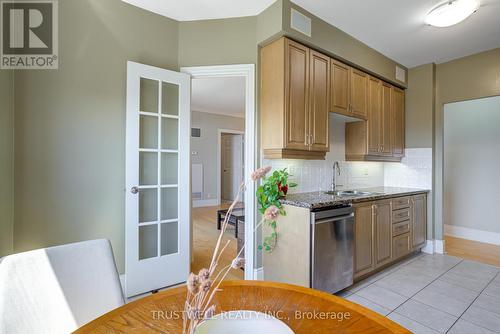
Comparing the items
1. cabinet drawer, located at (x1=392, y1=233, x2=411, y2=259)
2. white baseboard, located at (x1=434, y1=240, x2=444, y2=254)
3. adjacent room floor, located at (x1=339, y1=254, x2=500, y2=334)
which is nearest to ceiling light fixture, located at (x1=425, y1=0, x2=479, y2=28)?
cabinet drawer, located at (x1=392, y1=233, x2=411, y2=259)

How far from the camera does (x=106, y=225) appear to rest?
7.18 feet

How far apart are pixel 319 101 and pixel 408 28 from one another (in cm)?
134

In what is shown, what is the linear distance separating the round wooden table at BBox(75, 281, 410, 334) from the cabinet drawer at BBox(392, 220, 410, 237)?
2461 mm

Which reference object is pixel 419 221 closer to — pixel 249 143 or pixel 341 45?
pixel 341 45

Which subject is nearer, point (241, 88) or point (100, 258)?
point (100, 258)

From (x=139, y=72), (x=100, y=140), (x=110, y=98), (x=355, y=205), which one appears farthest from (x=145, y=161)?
(x=355, y=205)

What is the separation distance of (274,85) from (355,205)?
4.70 ft

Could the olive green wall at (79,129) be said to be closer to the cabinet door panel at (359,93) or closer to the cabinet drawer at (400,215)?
the cabinet door panel at (359,93)

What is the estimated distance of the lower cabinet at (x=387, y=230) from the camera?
2.44 m

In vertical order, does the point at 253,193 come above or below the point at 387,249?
above

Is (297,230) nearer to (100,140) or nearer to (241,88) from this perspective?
(100,140)

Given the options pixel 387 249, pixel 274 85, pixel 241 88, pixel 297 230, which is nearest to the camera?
pixel 297 230

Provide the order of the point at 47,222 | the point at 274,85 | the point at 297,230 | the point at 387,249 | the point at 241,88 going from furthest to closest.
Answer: the point at 241,88
the point at 387,249
the point at 274,85
the point at 297,230
the point at 47,222

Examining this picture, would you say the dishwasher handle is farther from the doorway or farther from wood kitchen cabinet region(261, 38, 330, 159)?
the doorway
